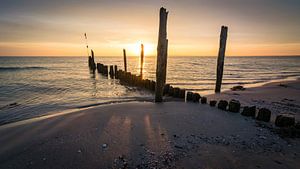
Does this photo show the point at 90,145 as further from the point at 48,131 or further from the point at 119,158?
the point at 48,131

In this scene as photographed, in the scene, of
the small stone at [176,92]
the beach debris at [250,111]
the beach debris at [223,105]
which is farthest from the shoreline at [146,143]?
the small stone at [176,92]

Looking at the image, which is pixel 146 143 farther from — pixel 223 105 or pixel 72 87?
pixel 72 87

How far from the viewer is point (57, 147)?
3857 mm

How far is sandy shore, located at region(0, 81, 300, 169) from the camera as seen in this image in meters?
3.34

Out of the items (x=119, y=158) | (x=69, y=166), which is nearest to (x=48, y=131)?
(x=69, y=166)

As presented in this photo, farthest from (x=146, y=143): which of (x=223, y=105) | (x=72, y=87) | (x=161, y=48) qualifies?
(x=72, y=87)

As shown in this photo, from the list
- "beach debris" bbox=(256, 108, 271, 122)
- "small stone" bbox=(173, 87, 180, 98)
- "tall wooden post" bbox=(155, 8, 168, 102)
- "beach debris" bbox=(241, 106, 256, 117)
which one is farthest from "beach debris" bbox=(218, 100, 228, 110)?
"small stone" bbox=(173, 87, 180, 98)

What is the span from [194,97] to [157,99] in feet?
6.05

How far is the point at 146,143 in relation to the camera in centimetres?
402

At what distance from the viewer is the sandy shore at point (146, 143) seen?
3.34 m

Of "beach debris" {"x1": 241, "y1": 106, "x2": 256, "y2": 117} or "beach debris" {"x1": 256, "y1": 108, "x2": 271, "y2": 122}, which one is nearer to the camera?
"beach debris" {"x1": 256, "y1": 108, "x2": 271, "y2": 122}

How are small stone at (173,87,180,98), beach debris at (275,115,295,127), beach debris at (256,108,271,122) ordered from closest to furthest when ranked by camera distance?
1. beach debris at (275,115,295,127)
2. beach debris at (256,108,271,122)
3. small stone at (173,87,180,98)

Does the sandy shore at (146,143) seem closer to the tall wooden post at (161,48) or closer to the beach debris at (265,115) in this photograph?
the beach debris at (265,115)

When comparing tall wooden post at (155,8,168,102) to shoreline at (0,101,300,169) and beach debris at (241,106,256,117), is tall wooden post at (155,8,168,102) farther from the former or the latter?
beach debris at (241,106,256,117)
